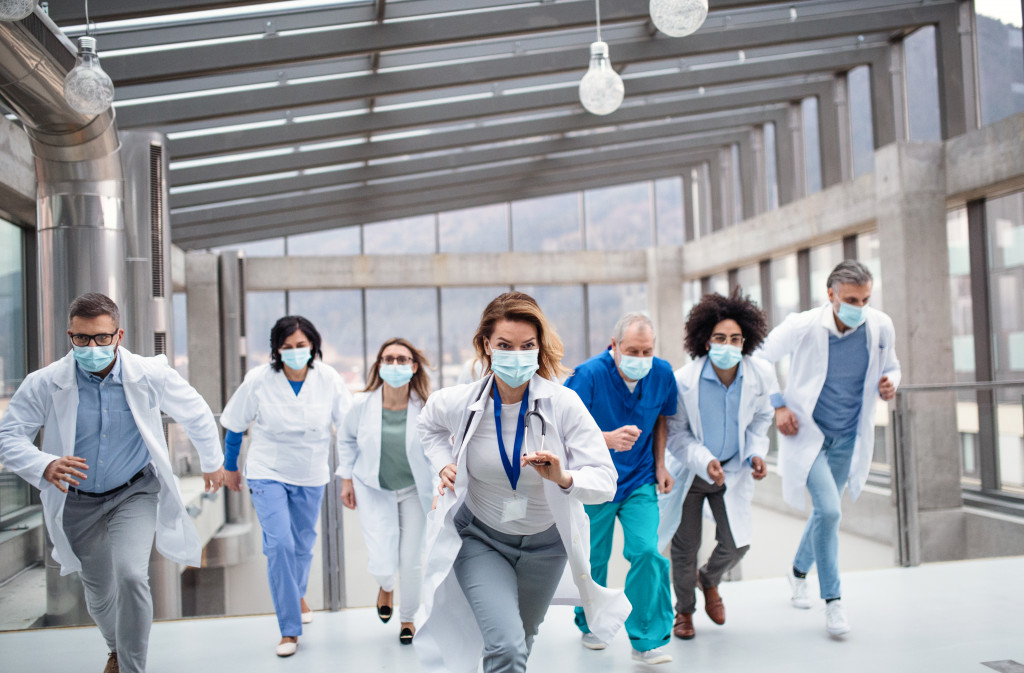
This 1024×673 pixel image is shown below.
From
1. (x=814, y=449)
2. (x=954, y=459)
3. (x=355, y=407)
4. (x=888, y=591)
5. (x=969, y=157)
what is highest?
(x=969, y=157)

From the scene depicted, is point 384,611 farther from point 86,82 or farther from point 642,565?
point 86,82

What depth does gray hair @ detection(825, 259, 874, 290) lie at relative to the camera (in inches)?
182

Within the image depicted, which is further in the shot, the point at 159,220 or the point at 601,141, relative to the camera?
the point at 601,141

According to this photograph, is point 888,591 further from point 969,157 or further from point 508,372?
point 969,157

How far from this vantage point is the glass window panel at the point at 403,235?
1852cm

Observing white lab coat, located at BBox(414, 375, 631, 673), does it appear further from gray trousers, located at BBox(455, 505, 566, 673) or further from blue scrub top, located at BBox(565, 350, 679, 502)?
blue scrub top, located at BBox(565, 350, 679, 502)

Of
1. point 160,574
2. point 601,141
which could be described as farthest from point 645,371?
point 601,141

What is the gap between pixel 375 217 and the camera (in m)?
18.0

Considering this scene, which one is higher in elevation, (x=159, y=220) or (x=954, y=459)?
(x=159, y=220)

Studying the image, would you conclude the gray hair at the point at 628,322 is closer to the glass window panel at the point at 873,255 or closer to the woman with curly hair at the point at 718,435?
the woman with curly hair at the point at 718,435

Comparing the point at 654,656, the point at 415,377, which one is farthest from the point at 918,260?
the point at 654,656

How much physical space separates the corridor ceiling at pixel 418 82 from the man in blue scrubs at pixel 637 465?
519cm

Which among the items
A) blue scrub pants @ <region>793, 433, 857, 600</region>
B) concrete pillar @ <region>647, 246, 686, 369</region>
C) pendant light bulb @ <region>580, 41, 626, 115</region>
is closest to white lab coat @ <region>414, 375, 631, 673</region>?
blue scrub pants @ <region>793, 433, 857, 600</region>

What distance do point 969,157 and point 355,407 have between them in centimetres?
825
